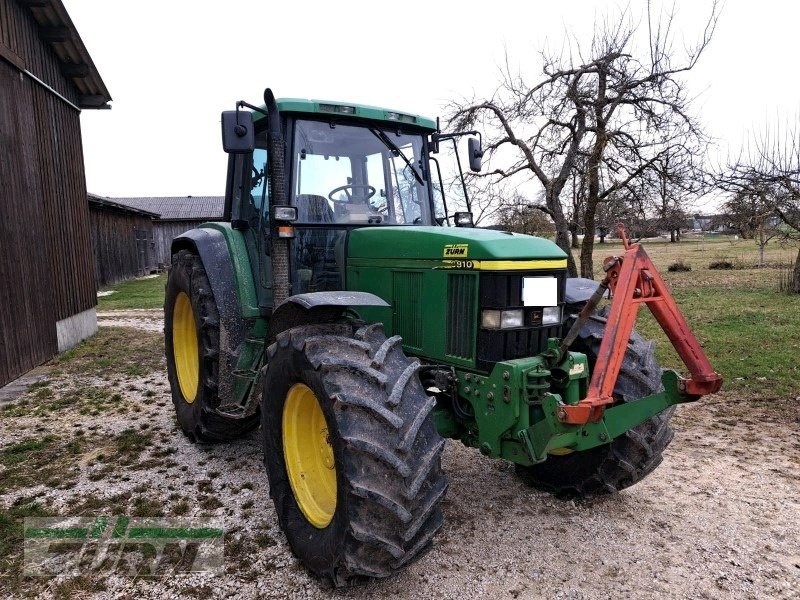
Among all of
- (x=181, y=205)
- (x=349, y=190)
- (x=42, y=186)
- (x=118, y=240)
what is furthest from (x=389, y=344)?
(x=181, y=205)

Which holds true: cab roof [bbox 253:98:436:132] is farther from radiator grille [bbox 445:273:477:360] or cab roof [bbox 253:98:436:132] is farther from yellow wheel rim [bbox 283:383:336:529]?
yellow wheel rim [bbox 283:383:336:529]

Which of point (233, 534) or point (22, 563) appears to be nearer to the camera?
point (22, 563)

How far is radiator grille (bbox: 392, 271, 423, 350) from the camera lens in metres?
3.69

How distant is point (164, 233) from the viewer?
33.9m

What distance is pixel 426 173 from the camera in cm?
455

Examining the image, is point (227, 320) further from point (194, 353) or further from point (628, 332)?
point (628, 332)

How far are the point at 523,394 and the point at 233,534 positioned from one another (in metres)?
1.89

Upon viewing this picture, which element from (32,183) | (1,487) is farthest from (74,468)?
(32,183)

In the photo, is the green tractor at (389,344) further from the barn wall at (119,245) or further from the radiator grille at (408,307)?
the barn wall at (119,245)

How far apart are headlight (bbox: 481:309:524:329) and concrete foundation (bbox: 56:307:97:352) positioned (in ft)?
25.9

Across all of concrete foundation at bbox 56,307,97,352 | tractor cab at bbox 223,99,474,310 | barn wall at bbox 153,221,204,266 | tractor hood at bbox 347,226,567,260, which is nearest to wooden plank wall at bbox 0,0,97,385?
concrete foundation at bbox 56,307,97,352

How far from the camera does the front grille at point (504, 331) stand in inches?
128

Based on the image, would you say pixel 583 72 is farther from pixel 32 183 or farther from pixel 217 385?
pixel 217 385

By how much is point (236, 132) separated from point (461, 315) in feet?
5.65
